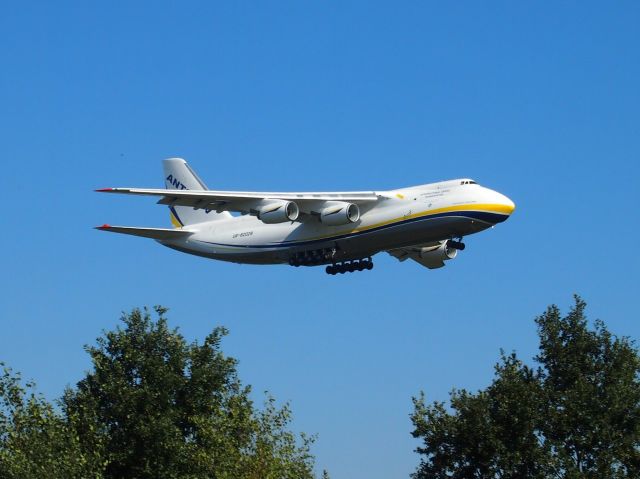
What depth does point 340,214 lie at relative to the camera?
4581 centimetres

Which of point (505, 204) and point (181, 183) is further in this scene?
point (181, 183)

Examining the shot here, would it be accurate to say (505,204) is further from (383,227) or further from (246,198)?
(246,198)

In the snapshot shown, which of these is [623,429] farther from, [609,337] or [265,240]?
[265,240]

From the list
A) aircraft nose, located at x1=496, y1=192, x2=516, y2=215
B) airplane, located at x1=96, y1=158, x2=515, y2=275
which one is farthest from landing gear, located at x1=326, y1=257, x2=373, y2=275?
aircraft nose, located at x1=496, y1=192, x2=516, y2=215

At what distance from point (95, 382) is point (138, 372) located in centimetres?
140

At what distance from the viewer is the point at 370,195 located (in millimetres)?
46531

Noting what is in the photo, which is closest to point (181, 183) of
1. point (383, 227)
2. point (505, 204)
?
point (383, 227)

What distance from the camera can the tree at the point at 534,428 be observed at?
43.6 metres

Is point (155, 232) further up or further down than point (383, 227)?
further up

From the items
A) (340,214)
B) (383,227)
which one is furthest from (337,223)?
(383,227)

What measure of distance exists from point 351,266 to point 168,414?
8871 millimetres

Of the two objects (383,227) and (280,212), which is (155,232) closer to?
(280,212)

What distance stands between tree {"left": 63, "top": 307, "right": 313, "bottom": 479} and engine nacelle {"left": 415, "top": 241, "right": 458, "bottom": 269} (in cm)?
915

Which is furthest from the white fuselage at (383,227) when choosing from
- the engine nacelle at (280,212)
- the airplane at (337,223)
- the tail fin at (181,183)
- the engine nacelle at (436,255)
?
the engine nacelle at (436,255)
